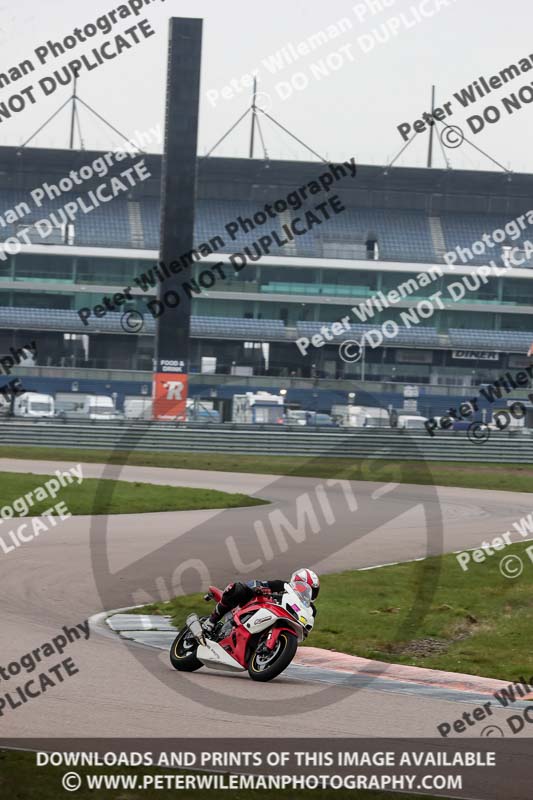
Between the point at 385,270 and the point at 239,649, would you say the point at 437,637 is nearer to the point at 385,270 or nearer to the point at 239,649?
the point at 239,649

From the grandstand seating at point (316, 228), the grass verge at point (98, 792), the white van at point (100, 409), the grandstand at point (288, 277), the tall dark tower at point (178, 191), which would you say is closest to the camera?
the grass verge at point (98, 792)

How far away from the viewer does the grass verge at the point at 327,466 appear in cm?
3631

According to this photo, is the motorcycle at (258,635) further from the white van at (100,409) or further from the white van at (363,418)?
the white van at (100,409)

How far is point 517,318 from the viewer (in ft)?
257

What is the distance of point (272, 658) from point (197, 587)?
6.16 meters

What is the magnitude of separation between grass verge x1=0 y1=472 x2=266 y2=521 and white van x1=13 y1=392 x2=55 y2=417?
2385 centimetres

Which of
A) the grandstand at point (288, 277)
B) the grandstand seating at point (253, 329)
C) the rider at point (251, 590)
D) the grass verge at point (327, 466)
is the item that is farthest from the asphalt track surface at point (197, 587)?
the grandstand at point (288, 277)

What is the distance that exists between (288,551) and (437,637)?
265 inches

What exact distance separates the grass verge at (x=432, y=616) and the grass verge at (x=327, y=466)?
1821cm

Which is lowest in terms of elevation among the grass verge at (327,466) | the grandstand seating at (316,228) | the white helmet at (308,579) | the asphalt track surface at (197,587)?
the grass verge at (327,466)

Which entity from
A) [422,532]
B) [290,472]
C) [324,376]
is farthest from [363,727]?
[324,376]

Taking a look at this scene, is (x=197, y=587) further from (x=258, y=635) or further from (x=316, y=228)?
(x=316, y=228)

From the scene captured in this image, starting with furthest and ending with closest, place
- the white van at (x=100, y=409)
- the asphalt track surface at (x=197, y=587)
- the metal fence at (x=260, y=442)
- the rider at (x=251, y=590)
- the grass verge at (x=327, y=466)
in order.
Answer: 1. the white van at (x=100, y=409)
2. the metal fence at (x=260, y=442)
3. the grass verge at (x=327, y=466)
4. the rider at (x=251, y=590)
5. the asphalt track surface at (x=197, y=587)

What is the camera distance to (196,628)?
33.9 ft
